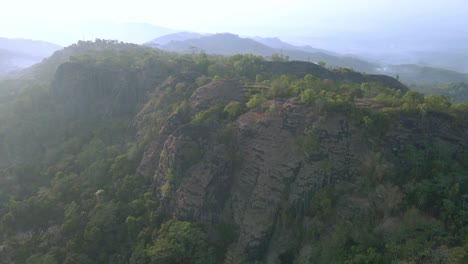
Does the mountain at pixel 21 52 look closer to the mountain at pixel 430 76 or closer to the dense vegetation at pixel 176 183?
the dense vegetation at pixel 176 183

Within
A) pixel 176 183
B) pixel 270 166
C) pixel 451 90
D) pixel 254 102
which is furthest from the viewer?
pixel 451 90

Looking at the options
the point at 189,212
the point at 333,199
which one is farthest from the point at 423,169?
the point at 189,212

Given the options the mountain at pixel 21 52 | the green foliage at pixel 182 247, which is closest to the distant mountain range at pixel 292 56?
the mountain at pixel 21 52

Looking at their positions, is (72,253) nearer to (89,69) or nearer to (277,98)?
(277,98)

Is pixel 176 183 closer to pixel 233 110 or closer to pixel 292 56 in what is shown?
pixel 233 110

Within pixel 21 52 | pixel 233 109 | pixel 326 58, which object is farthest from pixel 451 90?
pixel 21 52

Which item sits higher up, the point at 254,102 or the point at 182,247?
the point at 254,102
